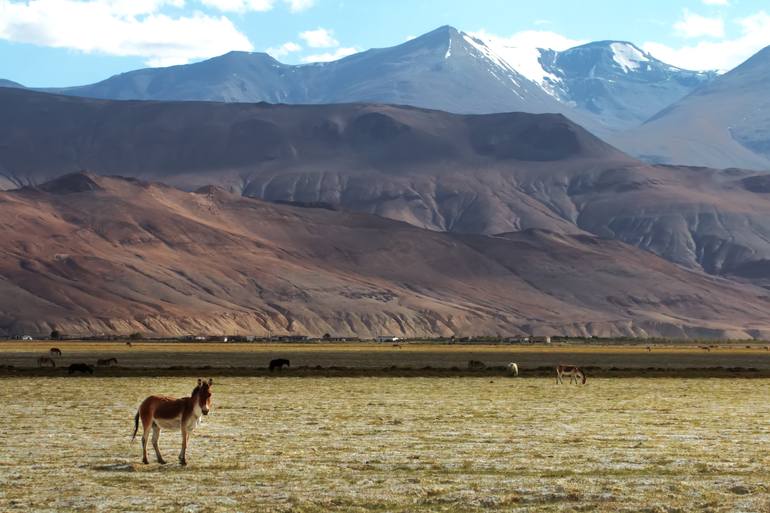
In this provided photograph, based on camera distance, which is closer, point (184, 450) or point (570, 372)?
point (184, 450)

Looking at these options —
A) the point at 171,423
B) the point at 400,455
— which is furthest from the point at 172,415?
the point at 400,455

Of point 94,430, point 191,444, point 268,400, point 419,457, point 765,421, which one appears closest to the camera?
point 419,457

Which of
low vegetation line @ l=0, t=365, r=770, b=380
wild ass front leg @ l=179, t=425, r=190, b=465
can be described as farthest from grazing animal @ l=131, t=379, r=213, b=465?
low vegetation line @ l=0, t=365, r=770, b=380

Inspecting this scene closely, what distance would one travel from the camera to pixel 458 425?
27.6 m

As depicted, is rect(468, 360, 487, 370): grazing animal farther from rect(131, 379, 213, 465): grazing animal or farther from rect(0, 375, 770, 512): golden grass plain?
rect(131, 379, 213, 465): grazing animal

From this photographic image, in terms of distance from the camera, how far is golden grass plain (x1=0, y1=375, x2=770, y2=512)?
16672 mm

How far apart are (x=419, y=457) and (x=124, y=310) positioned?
17177 centimetres

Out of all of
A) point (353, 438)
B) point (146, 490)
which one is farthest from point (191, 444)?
point (146, 490)

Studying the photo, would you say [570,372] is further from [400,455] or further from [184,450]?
[184,450]

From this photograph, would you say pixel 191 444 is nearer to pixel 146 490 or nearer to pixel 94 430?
pixel 94 430

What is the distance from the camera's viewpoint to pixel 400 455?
21.7m

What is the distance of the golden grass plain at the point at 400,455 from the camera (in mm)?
16672

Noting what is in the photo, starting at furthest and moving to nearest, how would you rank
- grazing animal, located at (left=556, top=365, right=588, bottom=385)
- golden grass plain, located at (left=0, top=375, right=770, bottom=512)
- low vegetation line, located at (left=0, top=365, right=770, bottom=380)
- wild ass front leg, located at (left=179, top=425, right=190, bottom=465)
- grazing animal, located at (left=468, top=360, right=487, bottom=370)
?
grazing animal, located at (left=468, top=360, right=487, bottom=370) → low vegetation line, located at (left=0, top=365, right=770, bottom=380) → grazing animal, located at (left=556, top=365, right=588, bottom=385) → wild ass front leg, located at (left=179, top=425, right=190, bottom=465) → golden grass plain, located at (left=0, top=375, right=770, bottom=512)

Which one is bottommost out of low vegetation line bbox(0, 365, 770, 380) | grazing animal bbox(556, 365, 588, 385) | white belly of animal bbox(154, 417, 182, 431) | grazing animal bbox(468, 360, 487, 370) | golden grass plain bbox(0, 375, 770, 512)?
grazing animal bbox(468, 360, 487, 370)
